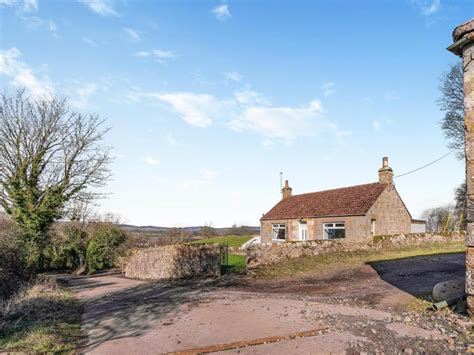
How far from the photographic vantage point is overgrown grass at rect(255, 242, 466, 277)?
16734 millimetres

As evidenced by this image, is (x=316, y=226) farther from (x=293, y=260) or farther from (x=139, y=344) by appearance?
(x=139, y=344)

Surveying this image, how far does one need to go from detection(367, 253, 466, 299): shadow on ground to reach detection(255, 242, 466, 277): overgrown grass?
127 centimetres

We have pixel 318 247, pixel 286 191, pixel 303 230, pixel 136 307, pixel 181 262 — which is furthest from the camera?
pixel 286 191

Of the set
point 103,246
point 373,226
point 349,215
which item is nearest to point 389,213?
point 373,226

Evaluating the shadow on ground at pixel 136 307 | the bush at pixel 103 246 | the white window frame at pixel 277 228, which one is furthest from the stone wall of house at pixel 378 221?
the bush at pixel 103 246

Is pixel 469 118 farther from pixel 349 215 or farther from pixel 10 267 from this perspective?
pixel 349 215

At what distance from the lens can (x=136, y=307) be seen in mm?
10812

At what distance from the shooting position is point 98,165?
25578mm

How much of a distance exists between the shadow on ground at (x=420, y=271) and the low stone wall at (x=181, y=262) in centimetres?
763

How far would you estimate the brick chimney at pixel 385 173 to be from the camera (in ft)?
87.6

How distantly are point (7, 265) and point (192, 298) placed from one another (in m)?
6.47

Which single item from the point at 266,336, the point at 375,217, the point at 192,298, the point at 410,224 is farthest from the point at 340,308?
the point at 410,224

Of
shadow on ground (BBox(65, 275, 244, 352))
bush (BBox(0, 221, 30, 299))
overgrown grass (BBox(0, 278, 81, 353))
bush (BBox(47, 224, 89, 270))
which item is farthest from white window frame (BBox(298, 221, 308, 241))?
bush (BBox(0, 221, 30, 299))

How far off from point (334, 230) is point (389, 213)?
429cm
